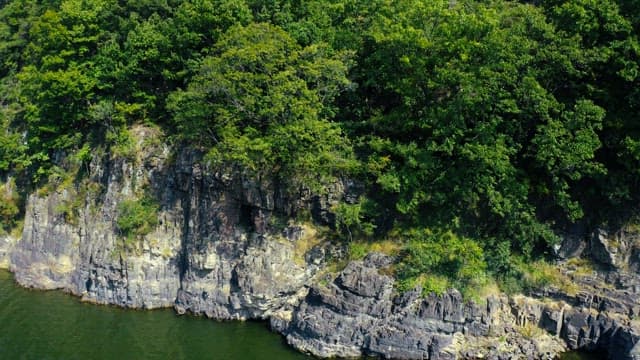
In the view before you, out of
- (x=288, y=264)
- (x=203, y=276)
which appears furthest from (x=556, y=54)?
(x=203, y=276)

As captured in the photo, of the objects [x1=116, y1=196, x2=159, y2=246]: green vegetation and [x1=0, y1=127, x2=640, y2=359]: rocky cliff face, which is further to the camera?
[x1=116, y1=196, x2=159, y2=246]: green vegetation

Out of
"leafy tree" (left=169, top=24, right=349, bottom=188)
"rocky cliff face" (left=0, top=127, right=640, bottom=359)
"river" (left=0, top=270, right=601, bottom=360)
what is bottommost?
"river" (left=0, top=270, right=601, bottom=360)

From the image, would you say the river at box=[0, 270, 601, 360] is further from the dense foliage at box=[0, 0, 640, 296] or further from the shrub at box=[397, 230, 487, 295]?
the shrub at box=[397, 230, 487, 295]

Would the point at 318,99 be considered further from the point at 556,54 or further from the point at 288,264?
the point at 556,54

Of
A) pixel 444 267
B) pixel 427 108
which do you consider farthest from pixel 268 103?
pixel 444 267

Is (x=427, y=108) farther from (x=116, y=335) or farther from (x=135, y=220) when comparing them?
(x=116, y=335)

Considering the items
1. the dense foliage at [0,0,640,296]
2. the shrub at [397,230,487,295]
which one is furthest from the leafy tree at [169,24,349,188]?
the shrub at [397,230,487,295]

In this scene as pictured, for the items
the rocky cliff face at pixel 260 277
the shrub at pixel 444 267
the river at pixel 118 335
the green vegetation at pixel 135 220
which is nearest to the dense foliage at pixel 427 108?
the shrub at pixel 444 267
